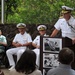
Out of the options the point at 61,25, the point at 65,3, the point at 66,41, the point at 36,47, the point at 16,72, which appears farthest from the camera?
the point at 65,3

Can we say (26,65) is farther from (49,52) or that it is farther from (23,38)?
(23,38)

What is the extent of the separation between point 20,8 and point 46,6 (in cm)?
91

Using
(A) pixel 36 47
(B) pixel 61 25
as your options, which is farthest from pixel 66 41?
(A) pixel 36 47

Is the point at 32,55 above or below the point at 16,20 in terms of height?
above

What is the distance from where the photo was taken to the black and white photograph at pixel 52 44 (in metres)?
5.73

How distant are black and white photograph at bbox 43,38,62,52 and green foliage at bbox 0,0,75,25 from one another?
13.6ft

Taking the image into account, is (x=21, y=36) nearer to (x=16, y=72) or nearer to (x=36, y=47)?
(x=36, y=47)

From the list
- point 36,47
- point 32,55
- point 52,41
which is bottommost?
point 36,47

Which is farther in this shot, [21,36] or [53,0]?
[53,0]

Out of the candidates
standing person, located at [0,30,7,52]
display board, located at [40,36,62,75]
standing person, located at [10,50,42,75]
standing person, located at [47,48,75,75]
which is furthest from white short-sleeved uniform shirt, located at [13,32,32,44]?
standing person, located at [10,50,42,75]

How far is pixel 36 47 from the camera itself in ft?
25.1

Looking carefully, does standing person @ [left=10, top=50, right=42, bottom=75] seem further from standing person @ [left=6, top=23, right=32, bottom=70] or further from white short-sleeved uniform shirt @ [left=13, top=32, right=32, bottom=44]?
white short-sleeved uniform shirt @ [left=13, top=32, right=32, bottom=44]

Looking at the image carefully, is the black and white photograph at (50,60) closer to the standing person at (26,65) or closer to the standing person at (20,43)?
the standing person at (20,43)

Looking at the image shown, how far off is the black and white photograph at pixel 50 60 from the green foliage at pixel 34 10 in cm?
422
